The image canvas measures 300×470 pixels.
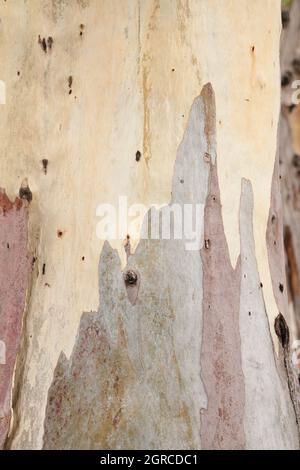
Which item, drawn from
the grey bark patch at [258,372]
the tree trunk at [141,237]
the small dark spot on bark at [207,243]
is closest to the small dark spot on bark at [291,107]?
the tree trunk at [141,237]

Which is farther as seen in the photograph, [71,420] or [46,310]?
[46,310]

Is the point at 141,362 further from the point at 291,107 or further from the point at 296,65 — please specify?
the point at 296,65

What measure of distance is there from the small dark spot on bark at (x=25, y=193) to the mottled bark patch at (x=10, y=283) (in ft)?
0.04

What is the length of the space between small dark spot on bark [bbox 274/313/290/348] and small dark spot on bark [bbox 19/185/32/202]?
0.65 meters

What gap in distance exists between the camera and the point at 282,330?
190cm

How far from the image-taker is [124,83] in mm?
1874

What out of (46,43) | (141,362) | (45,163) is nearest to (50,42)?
(46,43)

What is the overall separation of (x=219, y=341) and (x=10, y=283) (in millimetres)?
501

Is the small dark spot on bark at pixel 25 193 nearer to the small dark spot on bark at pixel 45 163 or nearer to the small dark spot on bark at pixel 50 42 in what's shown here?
the small dark spot on bark at pixel 45 163

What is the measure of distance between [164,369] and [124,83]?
0.66m

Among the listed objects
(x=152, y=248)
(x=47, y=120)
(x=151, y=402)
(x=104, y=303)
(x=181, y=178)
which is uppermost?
(x=47, y=120)

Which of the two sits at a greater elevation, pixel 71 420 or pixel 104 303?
pixel 104 303
